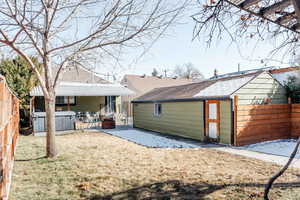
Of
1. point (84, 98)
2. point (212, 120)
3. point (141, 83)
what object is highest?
point (141, 83)

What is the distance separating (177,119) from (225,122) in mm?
3070

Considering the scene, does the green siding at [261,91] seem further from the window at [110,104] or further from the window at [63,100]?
the window at [63,100]

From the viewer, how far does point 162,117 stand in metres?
12.5

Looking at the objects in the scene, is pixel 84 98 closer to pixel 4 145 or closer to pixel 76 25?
pixel 76 25

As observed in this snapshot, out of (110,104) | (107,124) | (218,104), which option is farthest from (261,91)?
(110,104)

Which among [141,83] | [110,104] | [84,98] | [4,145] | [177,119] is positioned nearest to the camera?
[4,145]

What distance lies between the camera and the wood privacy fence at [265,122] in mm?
8328

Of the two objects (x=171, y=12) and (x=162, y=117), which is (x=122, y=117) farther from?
(x=171, y=12)

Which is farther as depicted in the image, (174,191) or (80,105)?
(80,105)

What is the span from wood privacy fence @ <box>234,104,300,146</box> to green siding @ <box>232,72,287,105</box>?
10.5 inches

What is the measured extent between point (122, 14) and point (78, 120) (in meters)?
13.3

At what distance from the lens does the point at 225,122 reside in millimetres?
8586

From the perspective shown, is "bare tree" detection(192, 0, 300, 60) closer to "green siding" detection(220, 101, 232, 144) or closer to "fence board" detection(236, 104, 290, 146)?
"green siding" detection(220, 101, 232, 144)

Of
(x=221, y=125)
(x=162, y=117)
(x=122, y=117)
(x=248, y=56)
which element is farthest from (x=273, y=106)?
(x=122, y=117)
